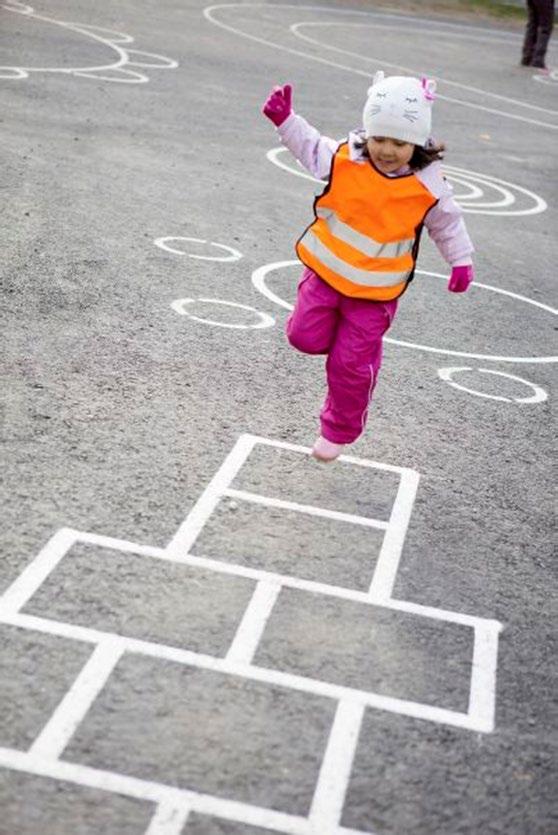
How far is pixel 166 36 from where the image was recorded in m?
18.6

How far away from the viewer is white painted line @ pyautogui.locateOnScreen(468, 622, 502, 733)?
4035mm

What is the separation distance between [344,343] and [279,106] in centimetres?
98

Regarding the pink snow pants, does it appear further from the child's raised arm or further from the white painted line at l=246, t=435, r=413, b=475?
the child's raised arm

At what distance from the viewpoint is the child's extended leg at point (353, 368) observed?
18.4ft

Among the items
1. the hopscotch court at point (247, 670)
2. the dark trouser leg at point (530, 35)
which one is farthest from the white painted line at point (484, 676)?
the dark trouser leg at point (530, 35)

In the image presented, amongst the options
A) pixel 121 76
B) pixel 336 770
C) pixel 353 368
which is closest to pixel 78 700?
pixel 336 770

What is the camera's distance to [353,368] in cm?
561

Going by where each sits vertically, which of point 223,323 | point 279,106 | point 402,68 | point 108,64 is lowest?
point 402,68

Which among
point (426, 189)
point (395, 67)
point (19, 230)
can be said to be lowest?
point (395, 67)

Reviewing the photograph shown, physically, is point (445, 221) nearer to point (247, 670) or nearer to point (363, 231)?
point (363, 231)

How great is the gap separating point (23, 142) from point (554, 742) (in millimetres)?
7901

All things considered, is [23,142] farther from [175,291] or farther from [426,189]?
[426,189]

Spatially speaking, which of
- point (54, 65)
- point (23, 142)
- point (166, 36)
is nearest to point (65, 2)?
point (166, 36)

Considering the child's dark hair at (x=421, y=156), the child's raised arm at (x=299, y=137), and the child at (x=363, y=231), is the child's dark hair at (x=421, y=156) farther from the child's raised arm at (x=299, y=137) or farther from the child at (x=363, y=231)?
the child's raised arm at (x=299, y=137)
